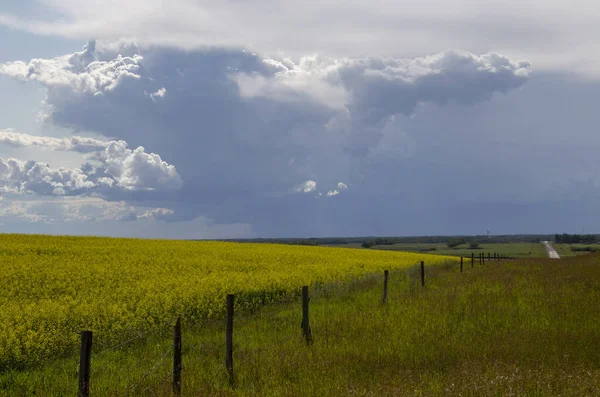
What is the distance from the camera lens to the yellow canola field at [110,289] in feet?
49.5

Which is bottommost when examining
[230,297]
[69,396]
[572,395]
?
[69,396]

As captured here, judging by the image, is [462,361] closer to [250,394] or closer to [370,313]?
[250,394]

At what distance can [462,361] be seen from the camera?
11.5 metres

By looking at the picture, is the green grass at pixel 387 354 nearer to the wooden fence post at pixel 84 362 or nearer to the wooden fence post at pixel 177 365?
the wooden fence post at pixel 177 365

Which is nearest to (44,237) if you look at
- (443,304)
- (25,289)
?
(25,289)

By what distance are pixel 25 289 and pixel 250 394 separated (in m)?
14.7

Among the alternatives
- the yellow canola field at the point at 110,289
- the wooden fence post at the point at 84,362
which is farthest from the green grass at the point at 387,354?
the wooden fence post at the point at 84,362

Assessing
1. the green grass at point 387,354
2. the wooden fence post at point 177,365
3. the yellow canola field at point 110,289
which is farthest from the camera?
the yellow canola field at point 110,289

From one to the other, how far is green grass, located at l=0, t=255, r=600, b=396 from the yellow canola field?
75 centimetres

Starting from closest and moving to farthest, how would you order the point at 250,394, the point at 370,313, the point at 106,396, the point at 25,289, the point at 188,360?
the point at 250,394 < the point at 106,396 < the point at 188,360 < the point at 370,313 < the point at 25,289

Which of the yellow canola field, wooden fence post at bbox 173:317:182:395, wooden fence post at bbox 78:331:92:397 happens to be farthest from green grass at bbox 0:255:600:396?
wooden fence post at bbox 78:331:92:397

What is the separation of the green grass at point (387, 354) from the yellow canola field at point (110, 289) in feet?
2.45

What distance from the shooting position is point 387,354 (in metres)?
12.5

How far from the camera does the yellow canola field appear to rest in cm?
1509
